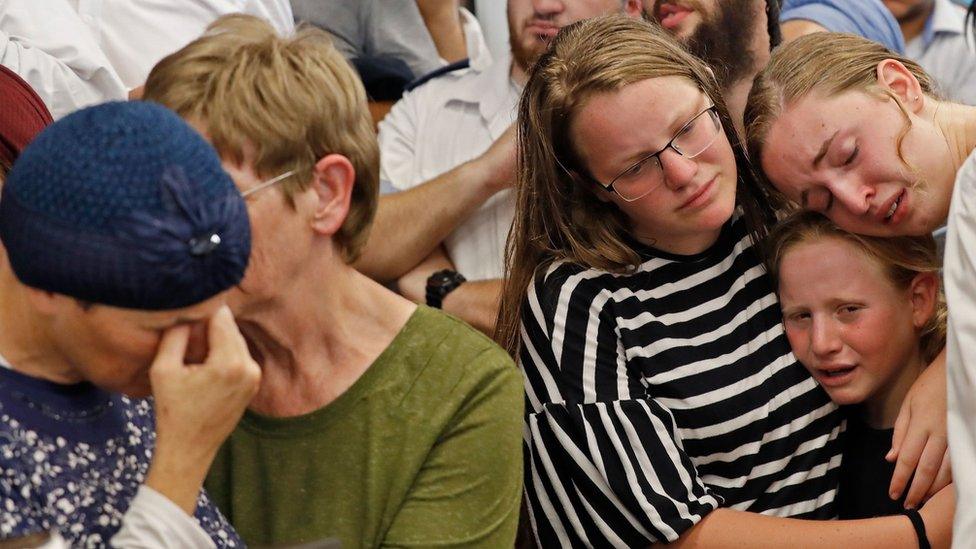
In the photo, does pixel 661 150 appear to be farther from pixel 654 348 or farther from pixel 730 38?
pixel 730 38

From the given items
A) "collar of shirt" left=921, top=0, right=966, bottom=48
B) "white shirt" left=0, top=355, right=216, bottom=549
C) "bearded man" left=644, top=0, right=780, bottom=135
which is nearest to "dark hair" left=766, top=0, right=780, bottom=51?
"bearded man" left=644, top=0, right=780, bottom=135

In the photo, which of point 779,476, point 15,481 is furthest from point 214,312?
point 779,476

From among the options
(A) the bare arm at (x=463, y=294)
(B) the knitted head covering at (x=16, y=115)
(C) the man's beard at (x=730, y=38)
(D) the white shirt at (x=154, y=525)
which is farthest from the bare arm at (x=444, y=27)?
(D) the white shirt at (x=154, y=525)

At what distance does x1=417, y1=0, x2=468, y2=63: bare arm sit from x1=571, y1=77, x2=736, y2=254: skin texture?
166cm

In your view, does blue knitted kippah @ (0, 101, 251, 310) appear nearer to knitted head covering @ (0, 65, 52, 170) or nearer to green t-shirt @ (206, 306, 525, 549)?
green t-shirt @ (206, 306, 525, 549)

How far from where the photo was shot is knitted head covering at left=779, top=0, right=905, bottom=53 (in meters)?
2.96

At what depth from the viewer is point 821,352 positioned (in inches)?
72.6

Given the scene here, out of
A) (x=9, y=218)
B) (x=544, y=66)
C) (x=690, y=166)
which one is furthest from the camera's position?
(x=544, y=66)

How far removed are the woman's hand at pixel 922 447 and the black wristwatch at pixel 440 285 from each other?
993mm

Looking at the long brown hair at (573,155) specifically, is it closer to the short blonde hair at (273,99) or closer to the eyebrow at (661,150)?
the eyebrow at (661,150)

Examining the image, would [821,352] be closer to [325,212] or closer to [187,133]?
[325,212]

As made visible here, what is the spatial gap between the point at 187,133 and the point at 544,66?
0.92 m

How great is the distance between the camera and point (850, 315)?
189cm

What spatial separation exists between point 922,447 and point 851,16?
1538mm
